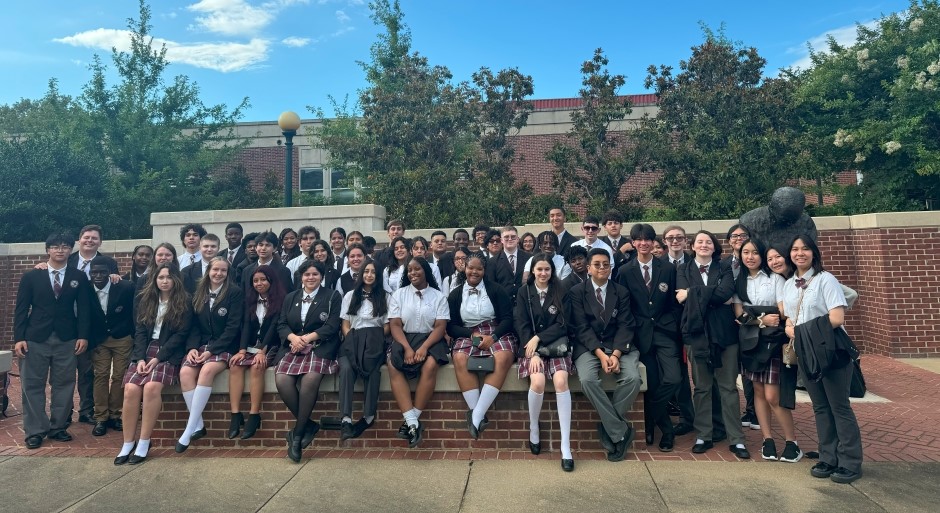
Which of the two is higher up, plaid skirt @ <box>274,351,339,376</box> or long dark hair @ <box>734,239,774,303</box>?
long dark hair @ <box>734,239,774,303</box>

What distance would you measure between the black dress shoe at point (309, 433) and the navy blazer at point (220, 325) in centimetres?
105

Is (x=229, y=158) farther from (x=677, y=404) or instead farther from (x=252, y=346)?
(x=677, y=404)

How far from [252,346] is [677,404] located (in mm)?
4369

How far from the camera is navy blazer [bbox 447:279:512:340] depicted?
17.8 feet

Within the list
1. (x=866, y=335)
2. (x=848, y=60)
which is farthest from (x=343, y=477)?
(x=848, y=60)

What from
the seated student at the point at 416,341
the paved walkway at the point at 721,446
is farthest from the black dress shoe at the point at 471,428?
the seated student at the point at 416,341

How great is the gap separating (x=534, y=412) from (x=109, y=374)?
4651 mm

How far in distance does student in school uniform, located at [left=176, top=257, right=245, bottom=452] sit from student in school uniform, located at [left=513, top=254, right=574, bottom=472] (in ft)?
9.04

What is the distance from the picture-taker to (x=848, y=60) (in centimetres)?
1226

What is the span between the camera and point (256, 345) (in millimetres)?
5461

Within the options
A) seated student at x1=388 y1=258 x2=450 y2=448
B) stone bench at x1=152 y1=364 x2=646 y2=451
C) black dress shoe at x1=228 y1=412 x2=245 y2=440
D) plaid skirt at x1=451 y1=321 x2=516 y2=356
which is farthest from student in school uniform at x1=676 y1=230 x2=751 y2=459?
black dress shoe at x1=228 y1=412 x2=245 y2=440

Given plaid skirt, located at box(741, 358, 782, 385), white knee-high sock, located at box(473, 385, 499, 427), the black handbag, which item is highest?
the black handbag

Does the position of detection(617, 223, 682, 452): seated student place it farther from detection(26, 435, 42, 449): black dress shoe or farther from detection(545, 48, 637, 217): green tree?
detection(545, 48, 637, 217): green tree

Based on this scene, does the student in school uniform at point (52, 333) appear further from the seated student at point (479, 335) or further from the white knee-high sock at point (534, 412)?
the white knee-high sock at point (534, 412)
